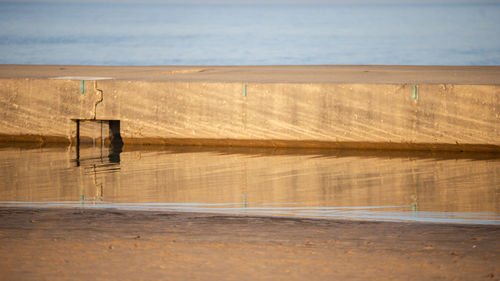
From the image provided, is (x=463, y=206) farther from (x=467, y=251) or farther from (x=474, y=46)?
(x=474, y=46)

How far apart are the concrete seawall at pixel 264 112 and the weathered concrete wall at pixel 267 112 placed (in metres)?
0.01

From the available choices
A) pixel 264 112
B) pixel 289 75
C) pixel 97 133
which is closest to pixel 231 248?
pixel 264 112

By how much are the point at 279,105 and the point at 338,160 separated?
1.15m

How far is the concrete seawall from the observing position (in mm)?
8992

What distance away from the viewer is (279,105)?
30.8 feet

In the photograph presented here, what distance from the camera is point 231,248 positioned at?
4.25m

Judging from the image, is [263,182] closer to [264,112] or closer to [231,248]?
[264,112]

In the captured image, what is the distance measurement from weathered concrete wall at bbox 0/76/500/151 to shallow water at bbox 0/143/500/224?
7.9 inches

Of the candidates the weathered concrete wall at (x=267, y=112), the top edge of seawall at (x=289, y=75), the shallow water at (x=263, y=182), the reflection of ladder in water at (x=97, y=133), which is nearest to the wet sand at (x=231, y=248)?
the shallow water at (x=263, y=182)

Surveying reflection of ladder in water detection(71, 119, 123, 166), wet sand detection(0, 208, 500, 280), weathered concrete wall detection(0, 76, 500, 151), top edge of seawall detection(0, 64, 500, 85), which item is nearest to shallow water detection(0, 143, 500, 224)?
weathered concrete wall detection(0, 76, 500, 151)

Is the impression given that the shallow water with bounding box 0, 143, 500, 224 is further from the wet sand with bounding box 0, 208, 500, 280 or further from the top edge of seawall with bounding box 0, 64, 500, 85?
the top edge of seawall with bounding box 0, 64, 500, 85

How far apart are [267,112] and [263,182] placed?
7.41 ft

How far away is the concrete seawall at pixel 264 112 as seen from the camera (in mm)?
8992

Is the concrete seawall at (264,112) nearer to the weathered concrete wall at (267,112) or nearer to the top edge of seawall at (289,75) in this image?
the weathered concrete wall at (267,112)
